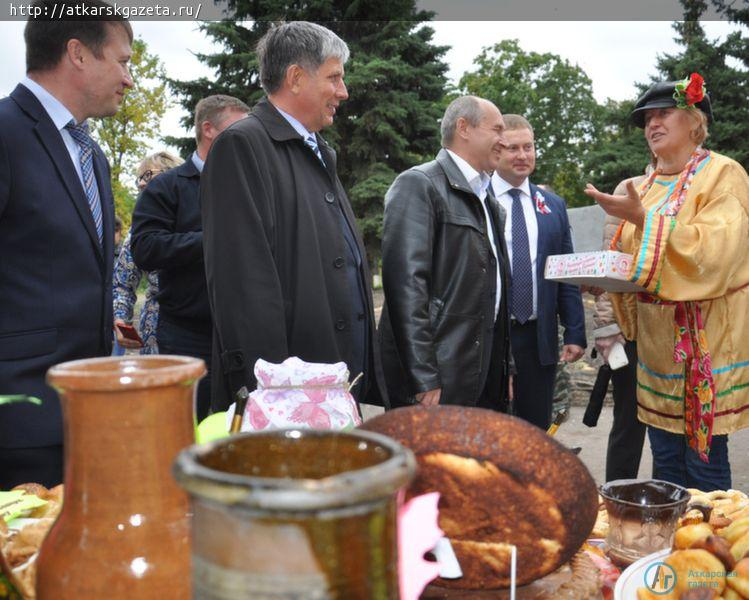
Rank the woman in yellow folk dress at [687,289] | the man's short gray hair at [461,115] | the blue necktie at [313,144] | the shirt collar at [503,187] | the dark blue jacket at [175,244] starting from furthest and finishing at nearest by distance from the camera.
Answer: the shirt collar at [503,187]
the man's short gray hair at [461,115]
the dark blue jacket at [175,244]
the woman in yellow folk dress at [687,289]
the blue necktie at [313,144]

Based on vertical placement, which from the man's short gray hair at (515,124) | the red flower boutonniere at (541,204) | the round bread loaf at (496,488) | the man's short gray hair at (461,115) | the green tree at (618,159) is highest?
the green tree at (618,159)

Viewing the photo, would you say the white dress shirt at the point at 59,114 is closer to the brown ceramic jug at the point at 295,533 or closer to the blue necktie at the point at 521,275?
the brown ceramic jug at the point at 295,533

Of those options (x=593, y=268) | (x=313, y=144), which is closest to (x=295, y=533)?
(x=313, y=144)

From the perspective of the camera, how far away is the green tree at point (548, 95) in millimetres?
39781

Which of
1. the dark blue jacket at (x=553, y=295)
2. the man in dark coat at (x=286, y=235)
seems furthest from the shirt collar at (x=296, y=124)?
the dark blue jacket at (x=553, y=295)

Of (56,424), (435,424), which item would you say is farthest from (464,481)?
(56,424)

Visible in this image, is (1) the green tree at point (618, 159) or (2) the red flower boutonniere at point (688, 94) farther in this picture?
(1) the green tree at point (618, 159)

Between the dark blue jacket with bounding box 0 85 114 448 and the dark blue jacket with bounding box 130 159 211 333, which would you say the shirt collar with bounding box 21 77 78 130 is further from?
the dark blue jacket with bounding box 130 159 211 333

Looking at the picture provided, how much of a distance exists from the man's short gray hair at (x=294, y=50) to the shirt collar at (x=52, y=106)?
0.80 metres

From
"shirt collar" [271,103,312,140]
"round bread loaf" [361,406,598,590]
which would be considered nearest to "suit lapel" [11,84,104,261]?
"shirt collar" [271,103,312,140]

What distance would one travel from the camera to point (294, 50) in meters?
2.74

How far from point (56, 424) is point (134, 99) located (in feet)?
50.9

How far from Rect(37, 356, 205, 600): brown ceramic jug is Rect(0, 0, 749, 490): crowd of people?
1427mm

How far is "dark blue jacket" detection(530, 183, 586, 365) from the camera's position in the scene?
13.6 feet
